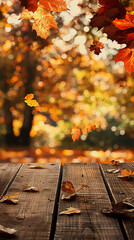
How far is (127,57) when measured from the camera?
1.45 m

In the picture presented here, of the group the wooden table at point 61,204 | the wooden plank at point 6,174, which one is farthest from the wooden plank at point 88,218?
the wooden plank at point 6,174

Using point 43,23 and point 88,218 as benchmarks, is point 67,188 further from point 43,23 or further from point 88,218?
point 43,23

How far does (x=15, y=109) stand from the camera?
8758 mm

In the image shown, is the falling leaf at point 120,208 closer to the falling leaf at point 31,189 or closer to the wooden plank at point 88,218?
the wooden plank at point 88,218

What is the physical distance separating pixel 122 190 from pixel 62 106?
24.2 feet

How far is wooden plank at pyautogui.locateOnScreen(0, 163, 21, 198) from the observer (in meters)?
1.64

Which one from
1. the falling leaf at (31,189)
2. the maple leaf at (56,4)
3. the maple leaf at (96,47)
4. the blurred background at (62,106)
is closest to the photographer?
the maple leaf at (56,4)

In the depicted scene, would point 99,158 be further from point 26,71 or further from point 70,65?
point 26,71

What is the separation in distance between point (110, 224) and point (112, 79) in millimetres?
7752

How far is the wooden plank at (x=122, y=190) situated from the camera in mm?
1137

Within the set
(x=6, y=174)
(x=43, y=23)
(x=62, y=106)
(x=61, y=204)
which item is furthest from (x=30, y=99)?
(x=62, y=106)

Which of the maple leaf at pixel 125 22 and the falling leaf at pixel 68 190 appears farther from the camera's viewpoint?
the falling leaf at pixel 68 190

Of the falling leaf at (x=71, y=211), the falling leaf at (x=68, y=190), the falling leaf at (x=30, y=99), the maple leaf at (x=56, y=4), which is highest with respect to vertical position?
the falling leaf at (x=30, y=99)

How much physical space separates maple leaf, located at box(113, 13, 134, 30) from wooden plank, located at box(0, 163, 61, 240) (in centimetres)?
90
